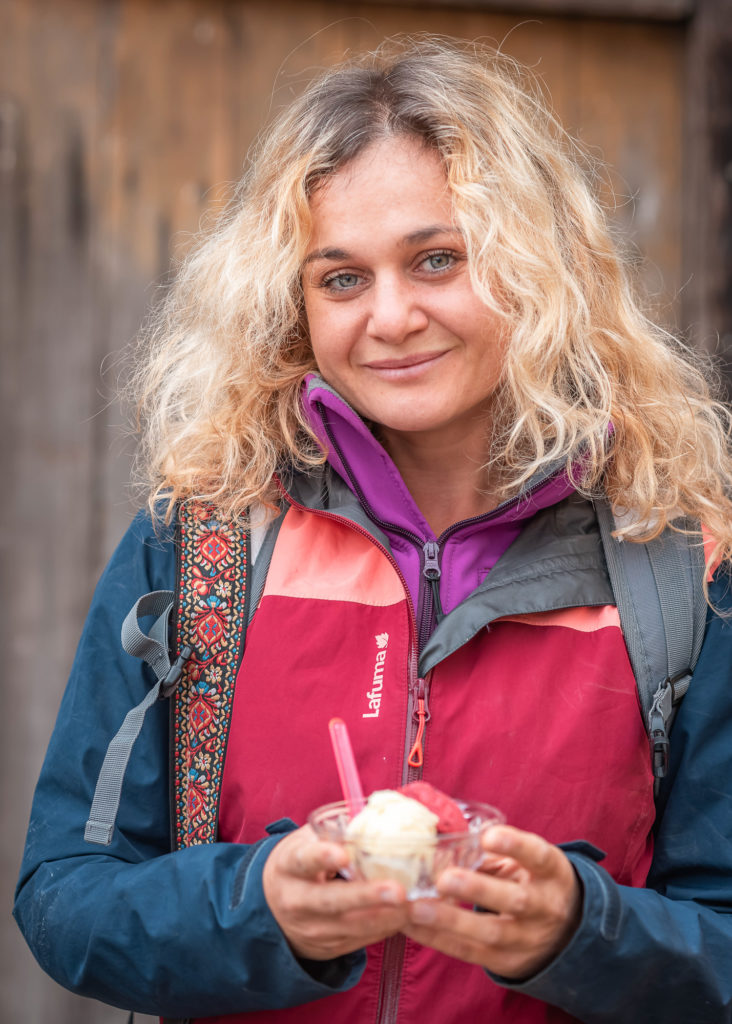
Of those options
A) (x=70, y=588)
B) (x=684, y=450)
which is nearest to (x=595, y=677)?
(x=684, y=450)

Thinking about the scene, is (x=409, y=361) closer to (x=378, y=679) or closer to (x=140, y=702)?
(x=378, y=679)

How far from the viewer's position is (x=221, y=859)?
4.16 feet

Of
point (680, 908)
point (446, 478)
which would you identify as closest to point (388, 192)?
point (446, 478)

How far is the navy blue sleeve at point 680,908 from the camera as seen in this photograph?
1.19 m

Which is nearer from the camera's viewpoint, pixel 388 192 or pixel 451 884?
pixel 451 884

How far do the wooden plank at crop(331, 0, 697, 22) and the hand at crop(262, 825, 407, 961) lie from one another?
1967 mm

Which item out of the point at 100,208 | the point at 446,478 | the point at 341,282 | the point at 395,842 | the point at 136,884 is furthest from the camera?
the point at 100,208

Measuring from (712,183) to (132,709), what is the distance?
1791 millimetres

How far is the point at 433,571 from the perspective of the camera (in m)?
1.47

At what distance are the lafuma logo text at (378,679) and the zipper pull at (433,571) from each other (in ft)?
0.32

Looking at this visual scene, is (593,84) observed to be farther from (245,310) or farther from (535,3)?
(245,310)

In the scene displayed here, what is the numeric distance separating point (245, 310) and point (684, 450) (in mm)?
695

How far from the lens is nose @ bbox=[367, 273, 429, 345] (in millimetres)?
1438

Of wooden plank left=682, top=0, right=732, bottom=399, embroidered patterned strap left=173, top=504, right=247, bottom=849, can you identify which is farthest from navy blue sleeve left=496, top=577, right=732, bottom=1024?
wooden plank left=682, top=0, right=732, bottom=399
